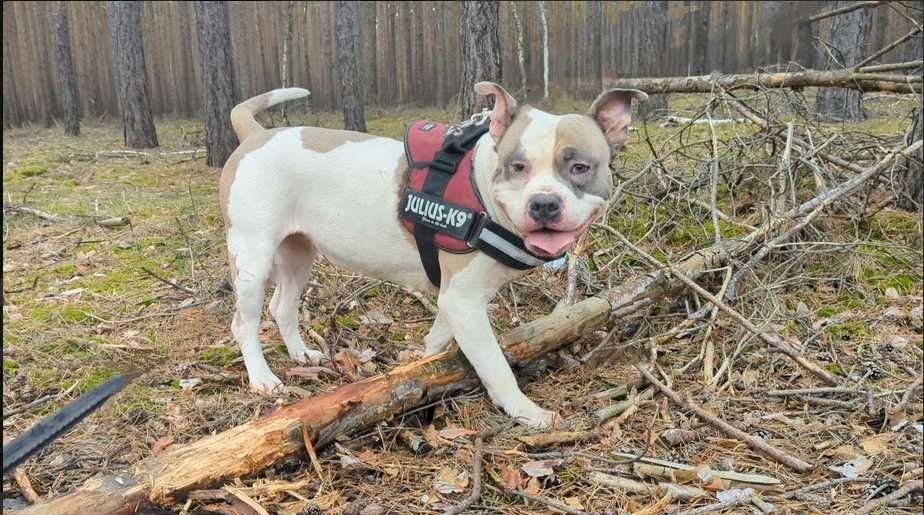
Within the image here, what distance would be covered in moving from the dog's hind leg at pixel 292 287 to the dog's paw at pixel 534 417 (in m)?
1.24

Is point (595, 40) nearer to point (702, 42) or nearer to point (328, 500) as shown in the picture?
point (702, 42)

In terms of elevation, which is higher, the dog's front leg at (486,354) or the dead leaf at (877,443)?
the dog's front leg at (486,354)

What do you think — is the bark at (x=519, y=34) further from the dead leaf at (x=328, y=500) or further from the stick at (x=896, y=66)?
the dead leaf at (x=328, y=500)

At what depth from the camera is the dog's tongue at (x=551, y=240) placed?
248cm

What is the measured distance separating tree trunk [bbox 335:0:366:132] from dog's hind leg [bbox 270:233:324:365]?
5.98 meters

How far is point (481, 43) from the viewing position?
223 inches

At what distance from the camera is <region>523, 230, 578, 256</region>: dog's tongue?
97.6 inches

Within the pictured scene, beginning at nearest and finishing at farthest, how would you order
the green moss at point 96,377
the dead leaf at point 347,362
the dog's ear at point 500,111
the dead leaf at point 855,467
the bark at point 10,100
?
the dead leaf at point 855,467 → the dog's ear at point 500,111 → the green moss at point 96,377 → the dead leaf at point 347,362 → the bark at point 10,100

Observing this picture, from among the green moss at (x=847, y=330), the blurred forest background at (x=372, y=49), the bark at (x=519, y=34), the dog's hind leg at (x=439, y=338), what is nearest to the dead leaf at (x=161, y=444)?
the dog's hind leg at (x=439, y=338)

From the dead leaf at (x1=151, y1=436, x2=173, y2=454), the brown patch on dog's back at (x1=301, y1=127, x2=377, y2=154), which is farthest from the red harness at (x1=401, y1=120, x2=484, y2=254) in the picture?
the dead leaf at (x1=151, y1=436, x2=173, y2=454)

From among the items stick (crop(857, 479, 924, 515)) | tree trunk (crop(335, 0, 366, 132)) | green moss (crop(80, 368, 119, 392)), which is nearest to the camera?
stick (crop(857, 479, 924, 515))

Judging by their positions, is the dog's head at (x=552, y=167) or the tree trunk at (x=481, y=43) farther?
the tree trunk at (x=481, y=43)

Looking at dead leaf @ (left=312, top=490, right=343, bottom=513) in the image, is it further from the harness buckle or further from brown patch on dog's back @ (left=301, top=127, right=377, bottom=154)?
brown patch on dog's back @ (left=301, top=127, right=377, bottom=154)

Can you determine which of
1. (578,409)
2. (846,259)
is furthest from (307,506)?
(846,259)
